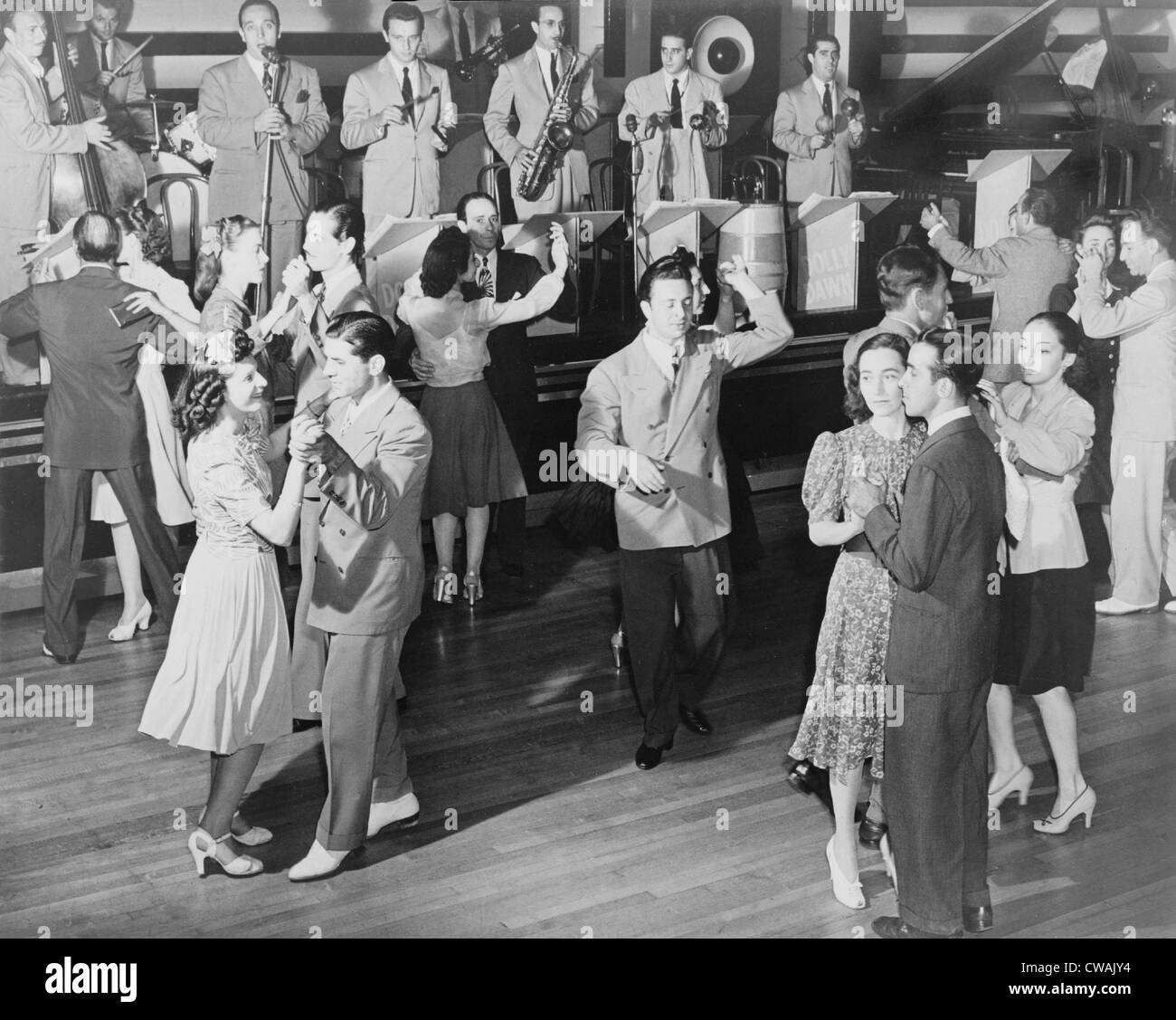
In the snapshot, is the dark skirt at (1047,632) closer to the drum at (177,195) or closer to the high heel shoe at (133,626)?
the high heel shoe at (133,626)

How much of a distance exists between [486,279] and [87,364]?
5.57 feet

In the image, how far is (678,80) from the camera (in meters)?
6.99

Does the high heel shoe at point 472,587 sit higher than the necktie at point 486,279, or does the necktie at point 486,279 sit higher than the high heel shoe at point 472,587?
the necktie at point 486,279

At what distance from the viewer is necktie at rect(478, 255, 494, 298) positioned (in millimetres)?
6285

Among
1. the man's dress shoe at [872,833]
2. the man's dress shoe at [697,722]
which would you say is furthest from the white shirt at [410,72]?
the man's dress shoe at [872,833]

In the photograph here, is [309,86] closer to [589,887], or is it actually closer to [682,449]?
[682,449]

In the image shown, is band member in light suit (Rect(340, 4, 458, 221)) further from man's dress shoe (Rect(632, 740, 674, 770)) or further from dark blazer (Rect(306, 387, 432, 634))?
man's dress shoe (Rect(632, 740, 674, 770))

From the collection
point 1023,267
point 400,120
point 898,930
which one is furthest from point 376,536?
point 1023,267

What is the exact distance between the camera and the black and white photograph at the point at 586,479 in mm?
3961

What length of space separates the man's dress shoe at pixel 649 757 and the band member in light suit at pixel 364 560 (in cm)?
108

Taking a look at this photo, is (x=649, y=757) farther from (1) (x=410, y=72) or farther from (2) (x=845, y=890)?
(1) (x=410, y=72)

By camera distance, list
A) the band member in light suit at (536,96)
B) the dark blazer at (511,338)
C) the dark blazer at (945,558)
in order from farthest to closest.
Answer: the band member in light suit at (536,96) < the dark blazer at (511,338) < the dark blazer at (945,558)
